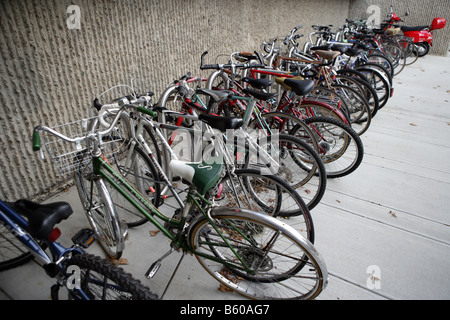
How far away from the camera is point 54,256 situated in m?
1.59

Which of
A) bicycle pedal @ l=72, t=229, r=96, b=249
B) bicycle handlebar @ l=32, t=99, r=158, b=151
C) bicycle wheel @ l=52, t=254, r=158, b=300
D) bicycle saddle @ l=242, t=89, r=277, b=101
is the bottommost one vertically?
bicycle pedal @ l=72, t=229, r=96, b=249

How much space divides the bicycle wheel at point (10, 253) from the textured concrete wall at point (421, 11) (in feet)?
42.1

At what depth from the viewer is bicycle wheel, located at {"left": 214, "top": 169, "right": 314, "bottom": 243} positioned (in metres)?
2.03

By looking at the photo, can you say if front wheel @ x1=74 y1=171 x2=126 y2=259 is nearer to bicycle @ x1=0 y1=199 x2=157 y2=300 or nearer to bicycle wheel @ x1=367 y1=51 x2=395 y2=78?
bicycle @ x1=0 y1=199 x2=157 y2=300

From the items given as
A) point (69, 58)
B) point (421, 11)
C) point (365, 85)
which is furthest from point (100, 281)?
point (421, 11)

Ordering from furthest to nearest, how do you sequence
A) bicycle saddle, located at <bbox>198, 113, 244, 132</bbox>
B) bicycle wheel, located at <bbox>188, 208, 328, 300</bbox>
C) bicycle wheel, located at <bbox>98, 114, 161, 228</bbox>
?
bicycle wheel, located at <bbox>98, 114, 161, 228</bbox>
bicycle saddle, located at <bbox>198, 113, 244, 132</bbox>
bicycle wheel, located at <bbox>188, 208, 328, 300</bbox>

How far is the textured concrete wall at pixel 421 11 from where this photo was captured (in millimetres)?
10219

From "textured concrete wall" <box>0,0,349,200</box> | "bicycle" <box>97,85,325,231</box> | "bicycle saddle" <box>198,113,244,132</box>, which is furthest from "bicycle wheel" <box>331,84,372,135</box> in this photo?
"bicycle saddle" <box>198,113,244,132</box>

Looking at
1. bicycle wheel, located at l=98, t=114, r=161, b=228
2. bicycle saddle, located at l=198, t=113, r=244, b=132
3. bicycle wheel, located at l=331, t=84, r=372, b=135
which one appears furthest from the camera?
bicycle wheel, located at l=331, t=84, r=372, b=135

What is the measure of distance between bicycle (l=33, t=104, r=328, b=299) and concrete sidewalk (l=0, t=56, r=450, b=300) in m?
0.18

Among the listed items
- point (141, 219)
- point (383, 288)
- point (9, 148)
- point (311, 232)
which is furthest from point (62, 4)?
point (383, 288)

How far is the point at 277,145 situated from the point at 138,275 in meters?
1.72

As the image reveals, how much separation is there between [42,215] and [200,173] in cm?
88

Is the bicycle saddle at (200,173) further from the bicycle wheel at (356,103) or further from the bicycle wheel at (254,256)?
the bicycle wheel at (356,103)
